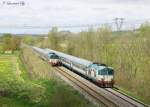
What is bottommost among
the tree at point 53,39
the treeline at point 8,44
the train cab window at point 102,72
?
the treeline at point 8,44

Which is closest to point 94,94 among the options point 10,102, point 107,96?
point 107,96

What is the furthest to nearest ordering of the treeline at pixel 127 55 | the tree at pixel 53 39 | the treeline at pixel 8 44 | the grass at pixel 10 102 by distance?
the treeline at pixel 8 44, the tree at pixel 53 39, the treeline at pixel 127 55, the grass at pixel 10 102

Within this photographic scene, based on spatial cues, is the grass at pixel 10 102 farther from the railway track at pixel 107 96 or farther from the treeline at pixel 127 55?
the treeline at pixel 127 55

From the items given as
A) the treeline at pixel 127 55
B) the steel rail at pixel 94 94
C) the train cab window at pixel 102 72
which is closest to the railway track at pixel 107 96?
the steel rail at pixel 94 94

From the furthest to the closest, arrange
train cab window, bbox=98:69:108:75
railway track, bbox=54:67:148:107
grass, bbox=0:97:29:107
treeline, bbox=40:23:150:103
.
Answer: treeline, bbox=40:23:150:103 → train cab window, bbox=98:69:108:75 → railway track, bbox=54:67:148:107 → grass, bbox=0:97:29:107

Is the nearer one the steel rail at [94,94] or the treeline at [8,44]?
the steel rail at [94,94]

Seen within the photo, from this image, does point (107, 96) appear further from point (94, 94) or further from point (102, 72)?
point (102, 72)

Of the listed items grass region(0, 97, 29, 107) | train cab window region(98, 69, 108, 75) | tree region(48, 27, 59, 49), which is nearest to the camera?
grass region(0, 97, 29, 107)

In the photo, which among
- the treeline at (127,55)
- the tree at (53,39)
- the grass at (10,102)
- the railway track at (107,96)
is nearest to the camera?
the grass at (10,102)

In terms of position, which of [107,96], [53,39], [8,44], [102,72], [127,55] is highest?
[127,55]

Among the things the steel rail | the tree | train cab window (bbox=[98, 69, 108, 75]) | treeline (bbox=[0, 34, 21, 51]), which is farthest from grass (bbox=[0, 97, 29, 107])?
treeline (bbox=[0, 34, 21, 51])

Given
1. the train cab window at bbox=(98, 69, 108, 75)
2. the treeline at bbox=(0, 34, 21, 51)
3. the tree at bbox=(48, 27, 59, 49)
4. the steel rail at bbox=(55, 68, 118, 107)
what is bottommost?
the treeline at bbox=(0, 34, 21, 51)

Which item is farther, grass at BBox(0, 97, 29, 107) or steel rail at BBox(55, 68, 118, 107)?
steel rail at BBox(55, 68, 118, 107)

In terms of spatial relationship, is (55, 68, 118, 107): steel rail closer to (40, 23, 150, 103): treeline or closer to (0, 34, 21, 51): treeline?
(40, 23, 150, 103): treeline
